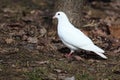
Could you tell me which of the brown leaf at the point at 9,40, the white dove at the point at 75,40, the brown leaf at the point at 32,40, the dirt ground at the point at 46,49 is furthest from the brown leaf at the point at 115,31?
the brown leaf at the point at 9,40

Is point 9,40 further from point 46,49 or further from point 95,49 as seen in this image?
point 95,49

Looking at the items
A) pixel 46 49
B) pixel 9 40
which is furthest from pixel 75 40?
pixel 9 40

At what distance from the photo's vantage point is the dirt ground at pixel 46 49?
319 inches

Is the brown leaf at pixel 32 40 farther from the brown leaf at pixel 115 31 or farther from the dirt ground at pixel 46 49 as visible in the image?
the brown leaf at pixel 115 31

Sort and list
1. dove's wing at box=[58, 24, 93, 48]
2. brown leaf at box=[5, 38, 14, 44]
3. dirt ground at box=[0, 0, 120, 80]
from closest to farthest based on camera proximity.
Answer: dirt ground at box=[0, 0, 120, 80] < dove's wing at box=[58, 24, 93, 48] < brown leaf at box=[5, 38, 14, 44]

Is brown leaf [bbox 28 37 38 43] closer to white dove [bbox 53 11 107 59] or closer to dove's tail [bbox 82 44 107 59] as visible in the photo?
white dove [bbox 53 11 107 59]

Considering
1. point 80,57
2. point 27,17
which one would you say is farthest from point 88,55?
point 27,17

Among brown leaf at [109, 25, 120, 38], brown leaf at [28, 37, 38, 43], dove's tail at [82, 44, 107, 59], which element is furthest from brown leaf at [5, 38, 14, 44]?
brown leaf at [109, 25, 120, 38]

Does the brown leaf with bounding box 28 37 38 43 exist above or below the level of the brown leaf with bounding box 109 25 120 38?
below

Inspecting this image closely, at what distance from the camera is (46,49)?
377 inches

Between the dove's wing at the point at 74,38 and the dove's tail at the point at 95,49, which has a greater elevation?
the dove's wing at the point at 74,38

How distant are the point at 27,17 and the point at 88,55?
11.2 feet

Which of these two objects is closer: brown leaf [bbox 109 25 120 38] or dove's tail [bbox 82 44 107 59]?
dove's tail [bbox 82 44 107 59]

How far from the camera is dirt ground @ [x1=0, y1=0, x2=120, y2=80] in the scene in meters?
8.11
